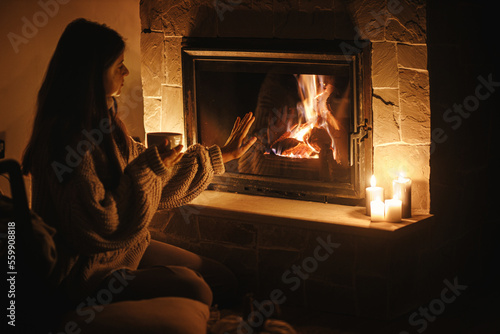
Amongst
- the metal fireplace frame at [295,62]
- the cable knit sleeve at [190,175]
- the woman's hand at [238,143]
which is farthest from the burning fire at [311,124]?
the cable knit sleeve at [190,175]

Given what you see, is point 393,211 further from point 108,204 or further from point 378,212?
point 108,204

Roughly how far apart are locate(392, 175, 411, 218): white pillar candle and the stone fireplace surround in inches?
2.0

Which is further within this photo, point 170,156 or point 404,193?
point 404,193

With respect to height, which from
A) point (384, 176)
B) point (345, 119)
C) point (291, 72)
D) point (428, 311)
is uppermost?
point (291, 72)

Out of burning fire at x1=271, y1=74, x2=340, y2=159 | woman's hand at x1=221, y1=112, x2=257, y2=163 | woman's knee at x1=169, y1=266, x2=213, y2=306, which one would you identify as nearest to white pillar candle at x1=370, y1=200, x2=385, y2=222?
burning fire at x1=271, y1=74, x2=340, y2=159

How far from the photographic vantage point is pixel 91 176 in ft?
5.87

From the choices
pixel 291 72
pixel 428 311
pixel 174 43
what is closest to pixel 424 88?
pixel 291 72

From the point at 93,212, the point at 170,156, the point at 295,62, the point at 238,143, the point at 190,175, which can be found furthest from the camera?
the point at 295,62

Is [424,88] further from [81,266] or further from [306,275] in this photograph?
[81,266]

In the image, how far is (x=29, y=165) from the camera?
1834 millimetres

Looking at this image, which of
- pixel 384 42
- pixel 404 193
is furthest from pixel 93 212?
pixel 384 42

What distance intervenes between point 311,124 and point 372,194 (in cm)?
46

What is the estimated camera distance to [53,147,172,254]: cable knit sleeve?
1.76 metres

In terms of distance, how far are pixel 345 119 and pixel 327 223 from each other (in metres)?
0.49
